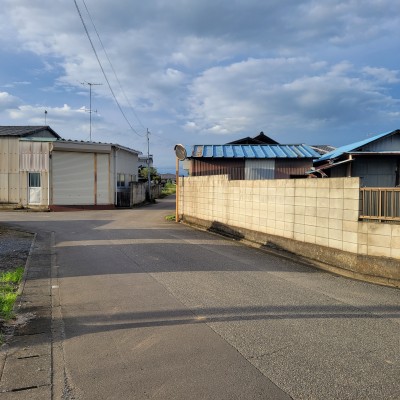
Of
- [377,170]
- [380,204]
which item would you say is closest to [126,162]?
[377,170]

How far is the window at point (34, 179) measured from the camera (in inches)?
1046

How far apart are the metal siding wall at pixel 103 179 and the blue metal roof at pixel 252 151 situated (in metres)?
8.37

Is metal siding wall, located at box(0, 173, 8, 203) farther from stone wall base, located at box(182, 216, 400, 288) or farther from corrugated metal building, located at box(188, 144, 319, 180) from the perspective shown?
stone wall base, located at box(182, 216, 400, 288)

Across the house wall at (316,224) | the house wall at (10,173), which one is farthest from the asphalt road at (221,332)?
the house wall at (10,173)

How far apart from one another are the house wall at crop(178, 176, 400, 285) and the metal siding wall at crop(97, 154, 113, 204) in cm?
1537

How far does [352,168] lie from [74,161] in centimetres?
1823

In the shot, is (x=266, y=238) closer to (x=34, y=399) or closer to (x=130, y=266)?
(x=130, y=266)

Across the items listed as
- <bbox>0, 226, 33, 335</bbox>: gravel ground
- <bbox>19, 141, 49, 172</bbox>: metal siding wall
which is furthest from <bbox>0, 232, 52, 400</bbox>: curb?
<bbox>19, 141, 49, 172</bbox>: metal siding wall

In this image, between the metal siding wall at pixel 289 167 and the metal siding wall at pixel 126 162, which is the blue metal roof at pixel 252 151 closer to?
the metal siding wall at pixel 289 167

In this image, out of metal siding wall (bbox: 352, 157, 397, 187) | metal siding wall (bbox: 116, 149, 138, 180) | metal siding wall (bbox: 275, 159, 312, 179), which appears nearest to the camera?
metal siding wall (bbox: 352, 157, 397, 187)

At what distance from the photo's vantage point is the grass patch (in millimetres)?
5474

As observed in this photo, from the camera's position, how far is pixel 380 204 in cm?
753

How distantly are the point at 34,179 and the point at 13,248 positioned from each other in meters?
16.9

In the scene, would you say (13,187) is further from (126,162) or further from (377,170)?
(377,170)
